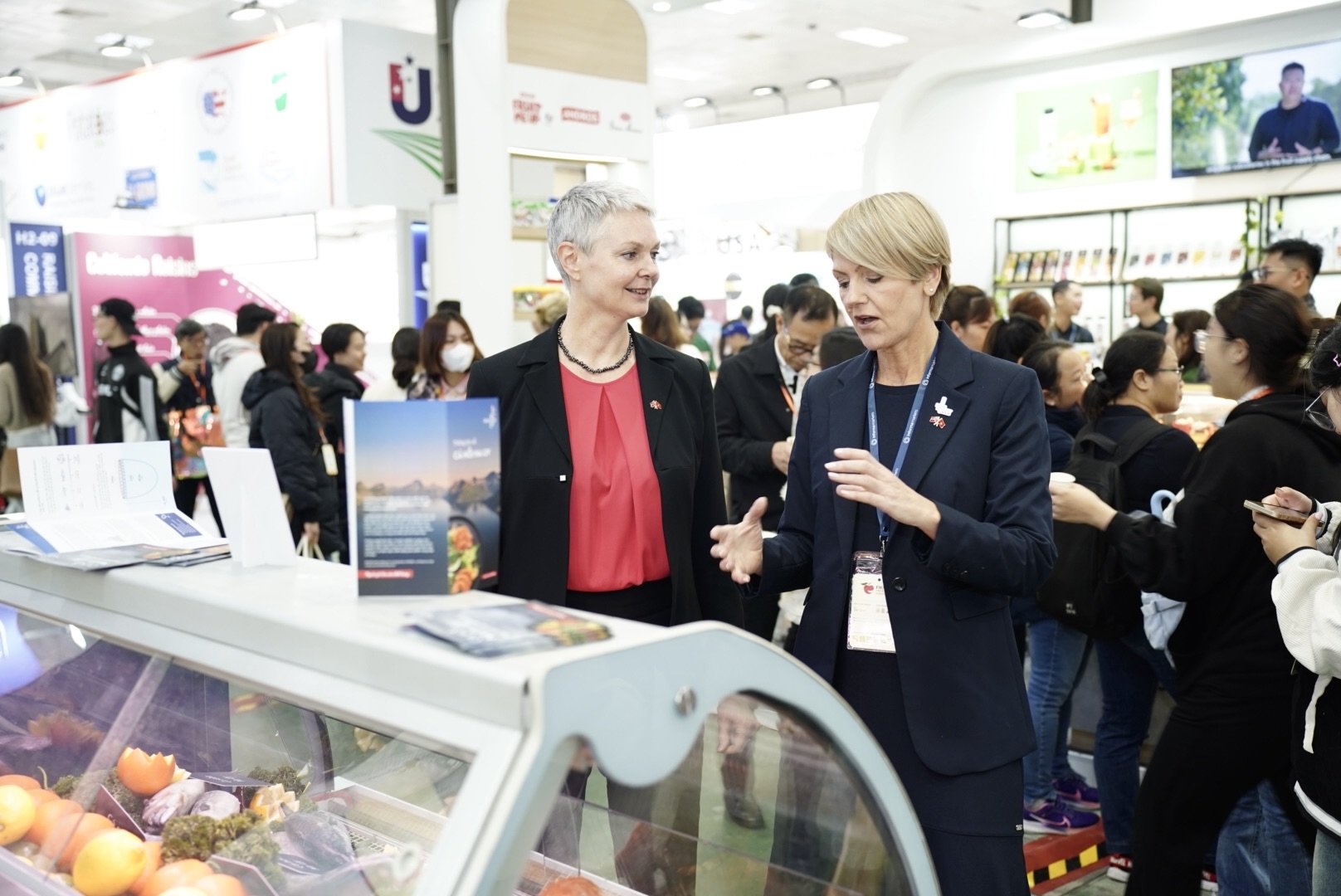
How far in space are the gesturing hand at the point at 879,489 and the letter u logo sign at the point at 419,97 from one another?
8.32 metres

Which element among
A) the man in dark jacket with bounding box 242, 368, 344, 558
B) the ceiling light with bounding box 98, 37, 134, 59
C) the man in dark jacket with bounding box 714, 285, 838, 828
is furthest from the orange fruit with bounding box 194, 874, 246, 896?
the ceiling light with bounding box 98, 37, 134, 59

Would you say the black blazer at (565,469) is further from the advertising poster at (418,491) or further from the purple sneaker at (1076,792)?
the purple sneaker at (1076,792)

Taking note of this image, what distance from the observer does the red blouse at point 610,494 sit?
233cm

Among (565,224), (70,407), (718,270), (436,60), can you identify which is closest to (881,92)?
(718,270)

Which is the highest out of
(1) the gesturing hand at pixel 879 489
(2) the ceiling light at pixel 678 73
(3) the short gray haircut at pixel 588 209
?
(2) the ceiling light at pixel 678 73

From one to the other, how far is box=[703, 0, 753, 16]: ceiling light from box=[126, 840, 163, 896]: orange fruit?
11190 millimetres

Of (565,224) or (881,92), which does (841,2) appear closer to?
(881,92)

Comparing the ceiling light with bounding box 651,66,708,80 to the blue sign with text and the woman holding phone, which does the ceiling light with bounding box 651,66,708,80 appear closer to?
the blue sign with text

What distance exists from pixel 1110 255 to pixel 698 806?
9.57 m

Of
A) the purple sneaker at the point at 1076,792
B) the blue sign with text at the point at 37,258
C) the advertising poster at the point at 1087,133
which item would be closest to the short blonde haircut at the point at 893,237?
the purple sneaker at the point at 1076,792

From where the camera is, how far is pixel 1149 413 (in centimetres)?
346

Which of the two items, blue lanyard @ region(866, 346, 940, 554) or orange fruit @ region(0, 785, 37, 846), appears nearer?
orange fruit @ region(0, 785, 37, 846)

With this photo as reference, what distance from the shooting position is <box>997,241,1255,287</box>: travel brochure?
9.52m

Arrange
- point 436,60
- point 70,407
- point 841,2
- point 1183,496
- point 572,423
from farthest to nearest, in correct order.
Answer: point 841,2, point 436,60, point 70,407, point 1183,496, point 572,423
